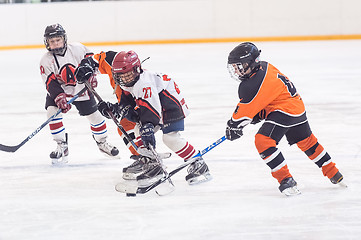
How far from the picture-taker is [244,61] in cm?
238

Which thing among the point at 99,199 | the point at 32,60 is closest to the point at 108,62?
the point at 99,199

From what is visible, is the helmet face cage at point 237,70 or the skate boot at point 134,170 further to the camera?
the skate boot at point 134,170

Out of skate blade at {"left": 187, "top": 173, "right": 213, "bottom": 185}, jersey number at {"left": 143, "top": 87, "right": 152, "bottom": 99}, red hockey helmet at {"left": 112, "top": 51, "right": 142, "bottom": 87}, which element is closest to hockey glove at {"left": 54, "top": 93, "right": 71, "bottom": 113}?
red hockey helmet at {"left": 112, "top": 51, "right": 142, "bottom": 87}

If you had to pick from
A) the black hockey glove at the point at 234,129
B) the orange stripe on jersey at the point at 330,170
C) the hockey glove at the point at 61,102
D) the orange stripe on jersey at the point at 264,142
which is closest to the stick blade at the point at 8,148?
the hockey glove at the point at 61,102

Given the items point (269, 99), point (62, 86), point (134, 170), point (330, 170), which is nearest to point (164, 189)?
point (134, 170)

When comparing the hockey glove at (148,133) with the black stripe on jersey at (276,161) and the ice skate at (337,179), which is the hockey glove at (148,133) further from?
the ice skate at (337,179)

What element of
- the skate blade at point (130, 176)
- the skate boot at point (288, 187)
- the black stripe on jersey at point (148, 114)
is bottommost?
the skate blade at point (130, 176)

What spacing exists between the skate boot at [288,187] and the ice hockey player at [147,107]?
0.41 metres

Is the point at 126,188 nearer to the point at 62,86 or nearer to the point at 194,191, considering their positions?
the point at 194,191

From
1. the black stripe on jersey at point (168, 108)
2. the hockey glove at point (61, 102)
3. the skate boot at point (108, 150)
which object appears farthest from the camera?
the skate boot at point (108, 150)

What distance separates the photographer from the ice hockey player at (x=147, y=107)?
2520 mm

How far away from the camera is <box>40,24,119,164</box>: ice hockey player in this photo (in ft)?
10.3

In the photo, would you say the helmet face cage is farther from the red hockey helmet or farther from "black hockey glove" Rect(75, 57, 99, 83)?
"black hockey glove" Rect(75, 57, 99, 83)

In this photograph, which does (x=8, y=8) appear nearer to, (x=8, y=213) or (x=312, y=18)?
(x=312, y=18)
